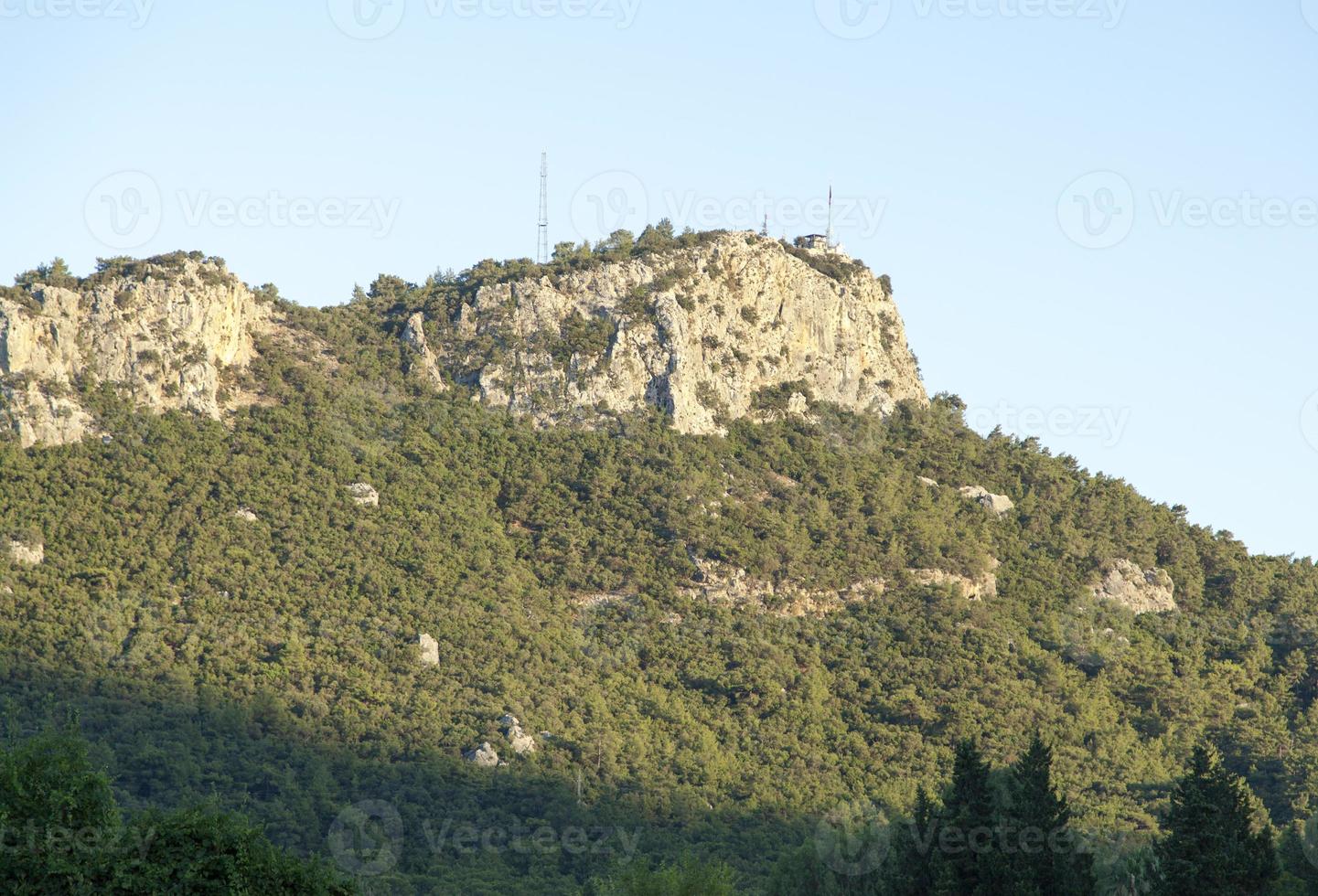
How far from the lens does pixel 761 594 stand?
323 feet

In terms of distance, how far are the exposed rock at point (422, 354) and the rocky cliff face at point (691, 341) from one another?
90 centimetres

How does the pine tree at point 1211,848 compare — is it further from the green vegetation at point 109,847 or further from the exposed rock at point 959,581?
the exposed rock at point 959,581

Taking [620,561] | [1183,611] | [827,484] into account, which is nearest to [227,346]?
[620,561]

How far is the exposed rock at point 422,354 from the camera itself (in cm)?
10944

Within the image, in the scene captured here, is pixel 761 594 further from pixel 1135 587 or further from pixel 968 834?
pixel 968 834

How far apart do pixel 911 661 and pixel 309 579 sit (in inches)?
1120

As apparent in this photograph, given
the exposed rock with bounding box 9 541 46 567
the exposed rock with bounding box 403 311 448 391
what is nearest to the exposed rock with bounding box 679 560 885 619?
the exposed rock with bounding box 403 311 448 391

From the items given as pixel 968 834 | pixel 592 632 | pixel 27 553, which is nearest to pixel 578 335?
pixel 592 632

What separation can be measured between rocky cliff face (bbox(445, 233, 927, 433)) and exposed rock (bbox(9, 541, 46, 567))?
2825cm

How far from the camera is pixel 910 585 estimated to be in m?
99.9

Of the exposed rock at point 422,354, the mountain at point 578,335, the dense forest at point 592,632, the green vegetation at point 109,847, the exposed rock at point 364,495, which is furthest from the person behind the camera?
the exposed rock at point 422,354

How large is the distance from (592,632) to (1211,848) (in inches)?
1850

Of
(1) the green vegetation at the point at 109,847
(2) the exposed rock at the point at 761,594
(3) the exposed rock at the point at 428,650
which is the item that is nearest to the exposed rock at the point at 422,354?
(2) the exposed rock at the point at 761,594

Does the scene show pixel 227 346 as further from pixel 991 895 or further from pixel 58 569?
pixel 991 895
